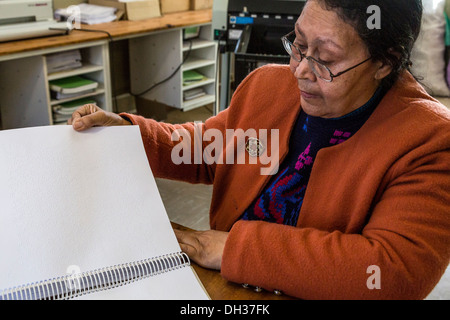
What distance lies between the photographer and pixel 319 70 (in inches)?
31.6

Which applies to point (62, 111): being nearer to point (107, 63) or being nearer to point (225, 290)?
point (107, 63)

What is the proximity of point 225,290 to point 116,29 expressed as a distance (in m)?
2.32

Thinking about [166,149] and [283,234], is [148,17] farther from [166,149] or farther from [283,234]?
[283,234]

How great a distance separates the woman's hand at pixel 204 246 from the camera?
0.74 metres

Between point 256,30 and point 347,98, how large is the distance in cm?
148

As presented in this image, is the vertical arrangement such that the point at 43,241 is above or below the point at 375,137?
below

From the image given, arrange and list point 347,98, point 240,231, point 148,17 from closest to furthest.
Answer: point 240,231 < point 347,98 < point 148,17

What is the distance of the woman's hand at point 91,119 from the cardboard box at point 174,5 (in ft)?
8.43

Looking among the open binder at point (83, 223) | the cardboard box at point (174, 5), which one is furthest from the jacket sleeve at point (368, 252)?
the cardboard box at point (174, 5)

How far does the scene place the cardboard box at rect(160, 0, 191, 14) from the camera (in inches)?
132

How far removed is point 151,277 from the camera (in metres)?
0.67

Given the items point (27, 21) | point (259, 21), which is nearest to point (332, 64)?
point (259, 21)

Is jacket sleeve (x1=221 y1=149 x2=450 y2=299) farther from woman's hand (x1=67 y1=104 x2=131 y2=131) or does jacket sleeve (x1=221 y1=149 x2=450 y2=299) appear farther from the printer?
the printer
